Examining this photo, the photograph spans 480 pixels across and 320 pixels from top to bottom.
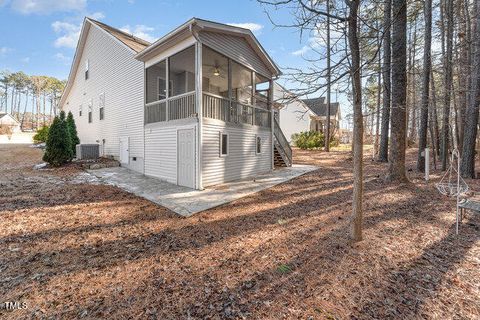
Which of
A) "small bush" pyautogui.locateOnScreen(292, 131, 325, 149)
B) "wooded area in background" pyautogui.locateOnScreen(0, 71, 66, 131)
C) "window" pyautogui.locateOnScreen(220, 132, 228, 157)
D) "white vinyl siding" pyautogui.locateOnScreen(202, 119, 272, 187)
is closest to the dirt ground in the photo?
"white vinyl siding" pyautogui.locateOnScreen(202, 119, 272, 187)

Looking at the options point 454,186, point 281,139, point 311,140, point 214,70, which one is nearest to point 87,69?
point 214,70

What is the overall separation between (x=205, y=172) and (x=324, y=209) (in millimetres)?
4469

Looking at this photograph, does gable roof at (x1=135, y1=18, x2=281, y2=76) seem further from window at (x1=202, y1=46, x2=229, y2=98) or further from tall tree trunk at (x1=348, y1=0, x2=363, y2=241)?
tall tree trunk at (x1=348, y1=0, x2=363, y2=241)

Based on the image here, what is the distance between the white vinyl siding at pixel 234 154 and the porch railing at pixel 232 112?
0.98 feet

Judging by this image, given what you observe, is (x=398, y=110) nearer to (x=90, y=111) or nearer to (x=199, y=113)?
(x=199, y=113)

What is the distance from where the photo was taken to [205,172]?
8.55 meters

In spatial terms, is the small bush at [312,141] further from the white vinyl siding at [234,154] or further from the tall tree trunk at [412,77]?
the white vinyl siding at [234,154]

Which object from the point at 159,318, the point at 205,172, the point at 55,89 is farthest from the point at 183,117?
the point at 55,89

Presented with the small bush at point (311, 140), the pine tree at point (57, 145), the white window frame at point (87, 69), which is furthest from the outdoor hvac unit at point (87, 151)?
the small bush at point (311, 140)

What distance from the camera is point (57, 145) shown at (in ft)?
39.3

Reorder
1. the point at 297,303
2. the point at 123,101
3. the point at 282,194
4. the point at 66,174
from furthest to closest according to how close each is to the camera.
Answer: the point at 123,101
the point at 66,174
the point at 282,194
the point at 297,303

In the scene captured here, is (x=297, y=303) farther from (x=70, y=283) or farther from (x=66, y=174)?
(x=66, y=174)

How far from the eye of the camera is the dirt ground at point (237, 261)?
257 cm

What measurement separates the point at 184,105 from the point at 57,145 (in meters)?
8.26
